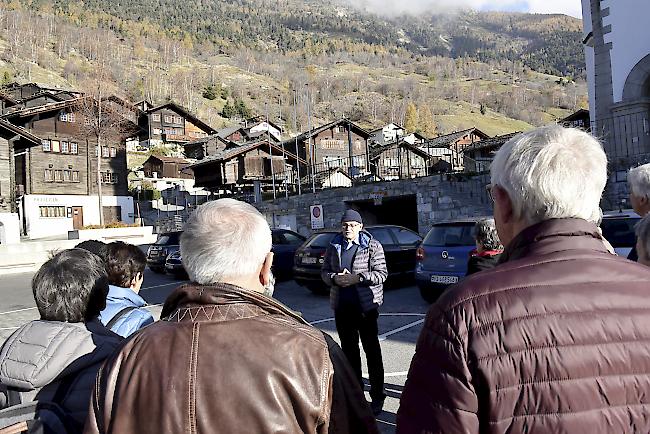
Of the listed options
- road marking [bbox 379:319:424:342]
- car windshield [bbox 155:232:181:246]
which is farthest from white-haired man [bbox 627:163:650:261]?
car windshield [bbox 155:232:181:246]

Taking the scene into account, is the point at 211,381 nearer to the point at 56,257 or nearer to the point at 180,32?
the point at 56,257

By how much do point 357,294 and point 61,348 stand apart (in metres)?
3.02

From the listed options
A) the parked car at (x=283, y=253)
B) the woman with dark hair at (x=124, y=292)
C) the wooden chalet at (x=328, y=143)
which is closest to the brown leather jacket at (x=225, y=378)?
the woman with dark hair at (x=124, y=292)

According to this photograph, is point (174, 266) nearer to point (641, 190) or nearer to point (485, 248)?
point (485, 248)

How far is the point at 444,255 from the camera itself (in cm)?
971

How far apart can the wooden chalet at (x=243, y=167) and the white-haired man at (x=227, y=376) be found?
3874 cm

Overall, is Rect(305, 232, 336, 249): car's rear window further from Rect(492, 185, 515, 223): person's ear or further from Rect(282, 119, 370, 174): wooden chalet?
Rect(282, 119, 370, 174): wooden chalet

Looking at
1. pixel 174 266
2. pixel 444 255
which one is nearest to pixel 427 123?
pixel 174 266

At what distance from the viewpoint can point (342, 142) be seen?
5503cm

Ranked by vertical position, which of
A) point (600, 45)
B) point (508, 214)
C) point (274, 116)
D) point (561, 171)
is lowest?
point (508, 214)

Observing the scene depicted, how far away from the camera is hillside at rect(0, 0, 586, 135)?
10675cm

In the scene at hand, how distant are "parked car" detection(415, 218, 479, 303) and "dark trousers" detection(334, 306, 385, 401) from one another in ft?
15.6

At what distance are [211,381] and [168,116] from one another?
2731 inches

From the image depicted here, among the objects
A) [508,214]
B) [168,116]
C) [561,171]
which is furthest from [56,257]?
[168,116]
